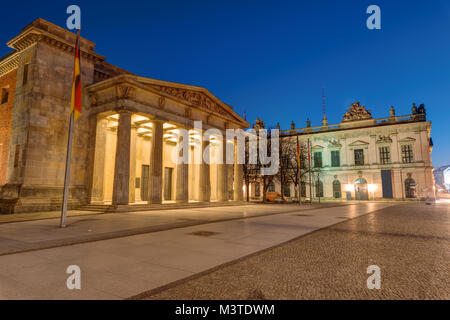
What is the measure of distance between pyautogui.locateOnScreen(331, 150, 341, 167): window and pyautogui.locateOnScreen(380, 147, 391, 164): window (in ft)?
26.0

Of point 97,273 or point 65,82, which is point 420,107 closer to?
point 65,82

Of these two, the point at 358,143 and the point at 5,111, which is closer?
the point at 5,111

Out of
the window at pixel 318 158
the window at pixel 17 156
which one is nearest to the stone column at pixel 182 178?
the window at pixel 17 156

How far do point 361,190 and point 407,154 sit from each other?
10.8 metres

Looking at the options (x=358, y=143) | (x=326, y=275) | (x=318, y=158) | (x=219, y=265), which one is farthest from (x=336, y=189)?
(x=219, y=265)

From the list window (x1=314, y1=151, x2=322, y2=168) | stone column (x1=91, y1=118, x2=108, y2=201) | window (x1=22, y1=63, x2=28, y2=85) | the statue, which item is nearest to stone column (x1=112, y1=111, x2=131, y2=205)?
stone column (x1=91, y1=118, x2=108, y2=201)

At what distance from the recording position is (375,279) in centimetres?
432

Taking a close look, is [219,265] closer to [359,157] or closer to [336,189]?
[336,189]

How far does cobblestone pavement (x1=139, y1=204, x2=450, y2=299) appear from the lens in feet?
12.2

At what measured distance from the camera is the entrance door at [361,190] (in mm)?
52375

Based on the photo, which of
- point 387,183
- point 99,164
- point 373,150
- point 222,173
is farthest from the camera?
point 373,150

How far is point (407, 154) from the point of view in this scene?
49625 mm

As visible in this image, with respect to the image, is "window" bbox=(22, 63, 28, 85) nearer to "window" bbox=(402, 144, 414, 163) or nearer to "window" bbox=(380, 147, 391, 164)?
"window" bbox=(380, 147, 391, 164)
